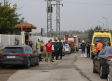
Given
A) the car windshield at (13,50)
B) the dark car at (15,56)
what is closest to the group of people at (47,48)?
the dark car at (15,56)

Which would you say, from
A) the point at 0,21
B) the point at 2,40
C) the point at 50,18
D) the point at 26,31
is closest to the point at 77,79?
the point at 2,40

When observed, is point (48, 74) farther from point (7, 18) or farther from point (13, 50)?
point (7, 18)

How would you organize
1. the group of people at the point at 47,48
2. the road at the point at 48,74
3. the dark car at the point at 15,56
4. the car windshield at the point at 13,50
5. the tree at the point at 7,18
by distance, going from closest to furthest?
the road at the point at 48,74, the dark car at the point at 15,56, the car windshield at the point at 13,50, the group of people at the point at 47,48, the tree at the point at 7,18

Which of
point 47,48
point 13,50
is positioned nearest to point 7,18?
point 47,48

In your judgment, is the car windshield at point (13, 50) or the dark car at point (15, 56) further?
the car windshield at point (13, 50)

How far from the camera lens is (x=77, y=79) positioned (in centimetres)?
1155

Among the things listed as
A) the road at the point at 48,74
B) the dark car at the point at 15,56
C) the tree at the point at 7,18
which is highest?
the tree at the point at 7,18

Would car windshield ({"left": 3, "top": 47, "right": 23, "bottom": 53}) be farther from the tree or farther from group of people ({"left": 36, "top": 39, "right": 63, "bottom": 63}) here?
the tree

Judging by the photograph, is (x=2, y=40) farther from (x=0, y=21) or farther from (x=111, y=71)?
(x=111, y=71)

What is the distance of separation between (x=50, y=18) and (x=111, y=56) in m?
30.7

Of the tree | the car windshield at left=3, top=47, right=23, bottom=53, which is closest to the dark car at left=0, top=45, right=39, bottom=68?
the car windshield at left=3, top=47, right=23, bottom=53

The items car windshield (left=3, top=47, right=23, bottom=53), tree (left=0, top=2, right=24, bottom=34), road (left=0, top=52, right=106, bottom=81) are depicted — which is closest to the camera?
road (left=0, top=52, right=106, bottom=81)

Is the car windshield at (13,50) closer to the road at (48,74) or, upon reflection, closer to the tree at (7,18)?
the road at (48,74)

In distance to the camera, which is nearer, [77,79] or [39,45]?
[77,79]
